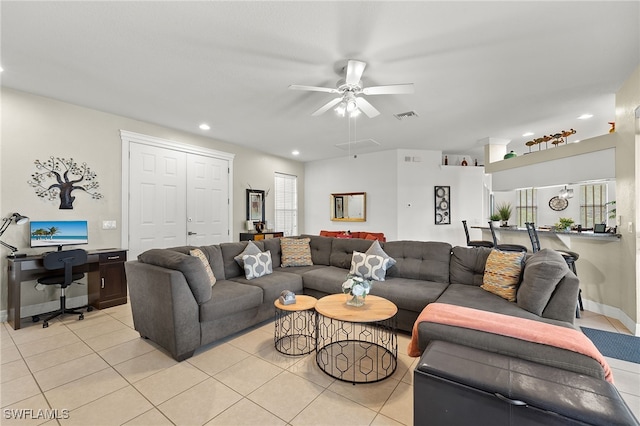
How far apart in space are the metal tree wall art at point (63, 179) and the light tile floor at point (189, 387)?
5.69 feet

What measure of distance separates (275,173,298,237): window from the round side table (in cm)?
386

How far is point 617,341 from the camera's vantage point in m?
2.78

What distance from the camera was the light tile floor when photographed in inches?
69.2

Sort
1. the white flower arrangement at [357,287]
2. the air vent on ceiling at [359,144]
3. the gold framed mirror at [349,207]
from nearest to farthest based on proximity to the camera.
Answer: the white flower arrangement at [357,287] → the air vent on ceiling at [359,144] → the gold framed mirror at [349,207]

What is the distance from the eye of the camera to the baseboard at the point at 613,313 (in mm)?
2940

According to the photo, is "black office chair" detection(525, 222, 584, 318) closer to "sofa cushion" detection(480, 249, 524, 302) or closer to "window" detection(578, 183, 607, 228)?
"sofa cushion" detection(480, 249, 524, 302)

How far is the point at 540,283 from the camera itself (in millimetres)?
2230

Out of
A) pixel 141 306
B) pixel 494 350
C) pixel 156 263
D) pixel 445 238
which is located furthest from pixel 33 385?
pixel 445 238

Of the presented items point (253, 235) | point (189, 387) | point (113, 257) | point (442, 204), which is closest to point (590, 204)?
point (442, 204)

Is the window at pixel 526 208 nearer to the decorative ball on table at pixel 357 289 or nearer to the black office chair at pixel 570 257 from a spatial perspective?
the black office chair at pixel 570 257

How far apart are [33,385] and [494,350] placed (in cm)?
331

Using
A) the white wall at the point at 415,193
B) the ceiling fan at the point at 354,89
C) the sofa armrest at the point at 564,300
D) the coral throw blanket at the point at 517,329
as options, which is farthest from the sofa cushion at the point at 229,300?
the white wall at the point at 415,193

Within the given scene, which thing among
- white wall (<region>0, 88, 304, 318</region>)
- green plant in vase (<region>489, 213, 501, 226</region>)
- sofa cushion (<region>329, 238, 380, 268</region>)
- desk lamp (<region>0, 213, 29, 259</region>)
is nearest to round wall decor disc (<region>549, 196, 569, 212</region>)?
green plant in vase (<region>489, 213, 501, 226</region>)

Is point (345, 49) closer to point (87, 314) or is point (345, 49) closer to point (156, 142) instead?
point (156, 142)
